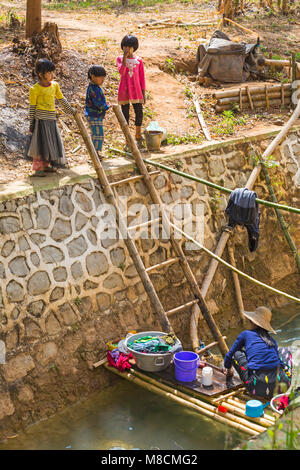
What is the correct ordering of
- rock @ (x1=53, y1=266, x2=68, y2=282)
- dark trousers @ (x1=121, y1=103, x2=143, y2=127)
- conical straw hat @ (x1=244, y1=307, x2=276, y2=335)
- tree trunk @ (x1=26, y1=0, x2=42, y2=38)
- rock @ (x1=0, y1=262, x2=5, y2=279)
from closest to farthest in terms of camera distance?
1. conical straw hat @ (x1=244, y1=307, x2=276, y2=335)
2. rock @ (x1=0, y1=262, x2=5, y2=279)
3. rock @ (x1=53, y1=266, x2=68, y2=282)
4. dark trousers @ (x1=121, y1=103, x2=143, y2=127)
5. tree trunk @ (x1=26, y1=0, x2=42, y2=38)

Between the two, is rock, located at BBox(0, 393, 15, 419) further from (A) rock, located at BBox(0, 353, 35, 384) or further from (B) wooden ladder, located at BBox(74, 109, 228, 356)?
(B) wooden ladder, located at BBox(74, 109, 228, 356)

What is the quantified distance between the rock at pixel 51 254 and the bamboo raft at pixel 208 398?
58.8 inches

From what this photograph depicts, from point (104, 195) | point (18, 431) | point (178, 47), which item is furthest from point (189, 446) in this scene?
point (178, 47)

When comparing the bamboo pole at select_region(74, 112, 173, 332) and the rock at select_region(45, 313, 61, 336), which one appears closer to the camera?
the rock at select_region(45, 313, 61, 336)

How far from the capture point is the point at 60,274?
772cm

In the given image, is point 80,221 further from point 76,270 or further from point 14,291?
point 14,291

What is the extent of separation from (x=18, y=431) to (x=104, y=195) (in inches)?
126

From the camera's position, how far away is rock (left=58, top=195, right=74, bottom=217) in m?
7.91

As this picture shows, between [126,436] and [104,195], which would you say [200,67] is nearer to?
[104,195]

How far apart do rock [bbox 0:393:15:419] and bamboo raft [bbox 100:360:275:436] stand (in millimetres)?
1297

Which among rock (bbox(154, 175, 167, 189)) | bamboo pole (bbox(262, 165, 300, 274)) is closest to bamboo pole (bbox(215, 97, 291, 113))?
bamboo pole (bbox(262, 165, 300, 274))

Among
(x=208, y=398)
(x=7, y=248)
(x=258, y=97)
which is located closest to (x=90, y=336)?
(x=7, y=248)

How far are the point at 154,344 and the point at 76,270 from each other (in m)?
1.41

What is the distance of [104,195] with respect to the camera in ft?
27.3
